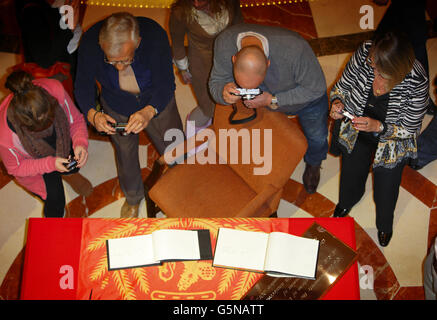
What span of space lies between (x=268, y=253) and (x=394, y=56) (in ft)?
4.47

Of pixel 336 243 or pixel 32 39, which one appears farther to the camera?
pixel 32 39

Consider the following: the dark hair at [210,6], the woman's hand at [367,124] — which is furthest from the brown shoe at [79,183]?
the woman's hand at [367,124]

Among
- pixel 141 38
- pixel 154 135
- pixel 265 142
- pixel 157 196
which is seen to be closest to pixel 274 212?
pixel 265 142

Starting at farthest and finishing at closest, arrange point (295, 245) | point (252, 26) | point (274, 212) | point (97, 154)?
point (97, 154), point (274, 212), point (252, 26), point (295, 245)

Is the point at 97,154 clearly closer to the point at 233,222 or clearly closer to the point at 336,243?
the point at 233,222

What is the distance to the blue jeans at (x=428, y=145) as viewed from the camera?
3.51m

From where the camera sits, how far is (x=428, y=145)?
3582 mm

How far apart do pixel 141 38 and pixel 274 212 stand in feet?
5.09

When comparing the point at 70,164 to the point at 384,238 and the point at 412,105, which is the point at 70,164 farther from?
the point at 384,238

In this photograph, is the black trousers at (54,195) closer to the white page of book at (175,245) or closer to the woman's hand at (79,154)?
the woman's hand at (79,154)

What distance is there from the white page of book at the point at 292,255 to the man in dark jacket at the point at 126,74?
1281 mm

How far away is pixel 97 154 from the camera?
3.94 meters

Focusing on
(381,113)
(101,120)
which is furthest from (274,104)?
(101,120)

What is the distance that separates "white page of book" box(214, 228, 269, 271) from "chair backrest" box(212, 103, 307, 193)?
1.69 feet
